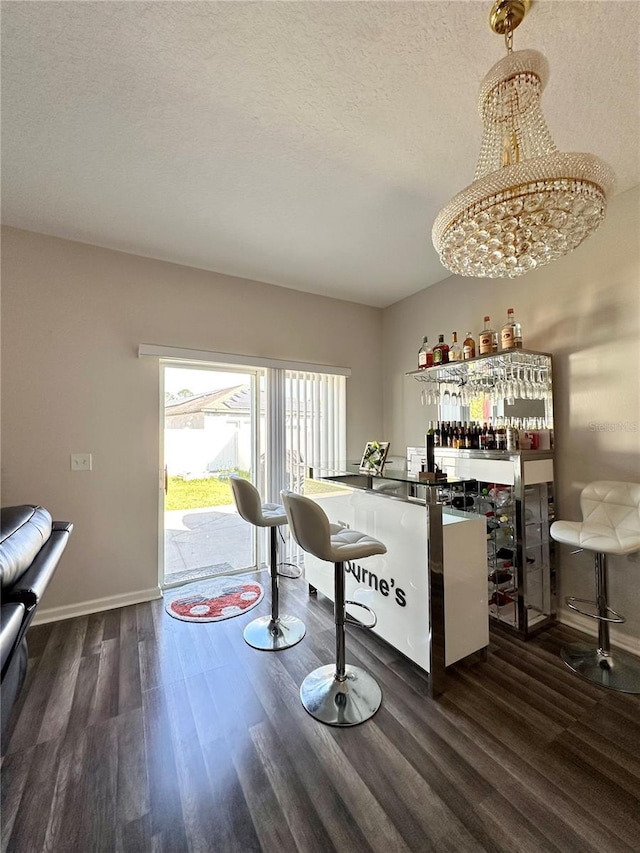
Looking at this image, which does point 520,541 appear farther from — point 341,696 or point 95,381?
point 95,381

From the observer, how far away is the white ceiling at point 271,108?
1.31 m

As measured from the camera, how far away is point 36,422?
8.62 ft

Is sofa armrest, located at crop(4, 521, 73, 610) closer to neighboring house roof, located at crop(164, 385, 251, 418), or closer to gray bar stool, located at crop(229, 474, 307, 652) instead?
gray bar stool, located at crop(229, 474, 307, 652)

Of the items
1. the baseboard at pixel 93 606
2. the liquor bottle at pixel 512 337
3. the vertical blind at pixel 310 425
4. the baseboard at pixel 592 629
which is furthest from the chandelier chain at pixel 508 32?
the baseboard at pixel 93 606

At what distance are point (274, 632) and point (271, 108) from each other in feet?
9.90

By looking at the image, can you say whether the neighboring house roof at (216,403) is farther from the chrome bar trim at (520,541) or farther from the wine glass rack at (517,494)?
the chrome bar trim at (520,541)

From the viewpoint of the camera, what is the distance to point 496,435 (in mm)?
2615

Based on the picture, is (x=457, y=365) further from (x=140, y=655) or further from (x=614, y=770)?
(x=140, y=655)

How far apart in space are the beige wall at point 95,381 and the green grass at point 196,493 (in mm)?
271

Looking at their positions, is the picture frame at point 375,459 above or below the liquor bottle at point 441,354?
below

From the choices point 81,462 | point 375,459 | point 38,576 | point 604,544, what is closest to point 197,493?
point 81,462

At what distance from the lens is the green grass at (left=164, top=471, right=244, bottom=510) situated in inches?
130

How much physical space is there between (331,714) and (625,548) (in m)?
1.77

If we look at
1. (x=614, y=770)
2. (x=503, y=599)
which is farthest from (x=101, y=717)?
(x=503, y=599)
